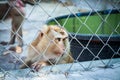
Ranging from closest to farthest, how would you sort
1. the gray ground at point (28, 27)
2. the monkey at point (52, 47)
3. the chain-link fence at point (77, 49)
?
the chain-link fence at point (77, 49)
the monkey at point (52, 47)
the gray ground at point (28, 27)

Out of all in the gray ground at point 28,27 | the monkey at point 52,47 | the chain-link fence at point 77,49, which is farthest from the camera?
the gray ground at point 28,27

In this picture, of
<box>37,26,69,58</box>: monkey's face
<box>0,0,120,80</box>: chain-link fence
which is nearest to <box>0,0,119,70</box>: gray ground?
<box>0,0,120,80</box>: chain-link fence

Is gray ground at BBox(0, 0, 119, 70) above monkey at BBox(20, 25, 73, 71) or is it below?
above

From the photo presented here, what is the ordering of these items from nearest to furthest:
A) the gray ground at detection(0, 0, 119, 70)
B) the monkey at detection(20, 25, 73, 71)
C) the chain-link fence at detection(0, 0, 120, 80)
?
the chain-link fence at detection(0, 0, 120, 80) → the monkey at detection(20, 25, 73, 71) → the gray ground at detection(0, 0, 119, 70)

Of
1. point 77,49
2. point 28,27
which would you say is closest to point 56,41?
point 77,49

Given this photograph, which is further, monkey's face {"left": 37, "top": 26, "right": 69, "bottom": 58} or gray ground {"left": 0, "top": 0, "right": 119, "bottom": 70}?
gray ground {"left": 0, "top": 0, "right": 119, "bottom": 70}

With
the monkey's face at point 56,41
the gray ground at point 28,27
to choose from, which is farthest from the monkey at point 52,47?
the gray ground at point 28,27

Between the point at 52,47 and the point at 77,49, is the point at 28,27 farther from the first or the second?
the point at 52,47

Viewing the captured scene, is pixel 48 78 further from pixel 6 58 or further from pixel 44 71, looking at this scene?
pixel 6 58

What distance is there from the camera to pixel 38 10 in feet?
31.9

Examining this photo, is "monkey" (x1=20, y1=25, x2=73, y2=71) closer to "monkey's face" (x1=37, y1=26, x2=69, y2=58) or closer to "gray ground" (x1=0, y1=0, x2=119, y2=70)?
"monkey's face" (x1=37, y1=26, x2=69, y2=58)

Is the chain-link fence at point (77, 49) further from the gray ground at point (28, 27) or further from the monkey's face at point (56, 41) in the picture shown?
the monkey's face at point (56, 41)

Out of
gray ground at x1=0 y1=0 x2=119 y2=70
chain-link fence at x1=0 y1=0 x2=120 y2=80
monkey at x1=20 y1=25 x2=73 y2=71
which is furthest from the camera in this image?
gray ground at x1=0 y1=0 x2=119 y2=70

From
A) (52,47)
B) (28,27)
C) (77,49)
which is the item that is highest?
(28,27)
